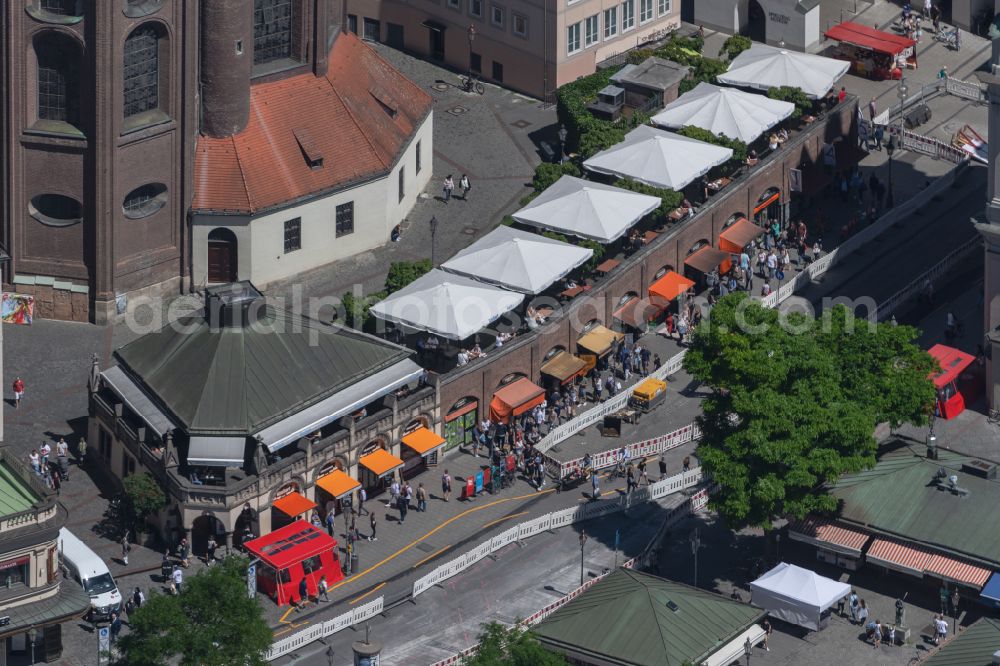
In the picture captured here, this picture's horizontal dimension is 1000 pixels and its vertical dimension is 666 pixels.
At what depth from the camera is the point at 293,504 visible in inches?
5428

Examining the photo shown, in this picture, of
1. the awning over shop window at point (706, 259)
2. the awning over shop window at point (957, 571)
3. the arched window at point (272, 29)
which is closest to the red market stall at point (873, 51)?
the awning over shop window at point (706, 259)

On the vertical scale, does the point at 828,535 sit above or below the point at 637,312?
below

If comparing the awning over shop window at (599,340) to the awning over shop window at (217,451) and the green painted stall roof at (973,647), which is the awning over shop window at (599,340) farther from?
the green painted stall roof at (973,647)

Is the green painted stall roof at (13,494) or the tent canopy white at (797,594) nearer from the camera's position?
the green painted stall roof at (13,494)

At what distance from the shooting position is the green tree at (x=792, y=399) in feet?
429

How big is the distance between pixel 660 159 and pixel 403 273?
66.9ft

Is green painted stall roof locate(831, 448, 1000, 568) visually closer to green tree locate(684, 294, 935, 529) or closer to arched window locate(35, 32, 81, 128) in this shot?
green tree locate(684, 294, 935, 529)

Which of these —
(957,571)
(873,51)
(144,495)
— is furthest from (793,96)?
(144,495)

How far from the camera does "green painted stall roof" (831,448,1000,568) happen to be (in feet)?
438

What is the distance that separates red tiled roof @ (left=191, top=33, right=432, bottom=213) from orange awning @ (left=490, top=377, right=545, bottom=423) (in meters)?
19.1

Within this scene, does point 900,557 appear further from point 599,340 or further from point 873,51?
point 873,51

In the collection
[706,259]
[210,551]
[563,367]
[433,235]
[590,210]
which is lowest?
[210,551]

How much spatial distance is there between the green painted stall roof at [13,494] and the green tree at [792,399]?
104ft

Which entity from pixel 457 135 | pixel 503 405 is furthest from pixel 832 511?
pixel 457 135
